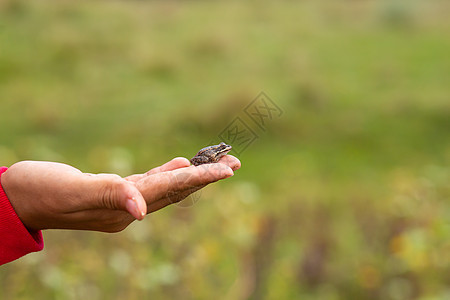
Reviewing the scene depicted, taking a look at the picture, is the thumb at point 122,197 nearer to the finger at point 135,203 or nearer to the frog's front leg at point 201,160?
the finger at point 135,203

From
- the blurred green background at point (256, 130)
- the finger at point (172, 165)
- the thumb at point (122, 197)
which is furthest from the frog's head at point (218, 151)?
the blurred green background at point (256, 130)

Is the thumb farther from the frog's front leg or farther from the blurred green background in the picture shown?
the blurred green background

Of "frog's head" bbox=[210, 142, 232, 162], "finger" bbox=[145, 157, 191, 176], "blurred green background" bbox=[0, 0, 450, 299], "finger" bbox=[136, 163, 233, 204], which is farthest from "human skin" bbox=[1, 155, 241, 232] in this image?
"blurred green background" bbox=[0, 0, 450, 299]

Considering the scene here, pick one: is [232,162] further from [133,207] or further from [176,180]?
[133,207]

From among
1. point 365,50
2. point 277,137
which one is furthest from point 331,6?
point 277,137

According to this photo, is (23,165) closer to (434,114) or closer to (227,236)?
(227,236)

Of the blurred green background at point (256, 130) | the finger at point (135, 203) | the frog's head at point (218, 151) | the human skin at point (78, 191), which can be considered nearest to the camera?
the finger at point (135, 203)

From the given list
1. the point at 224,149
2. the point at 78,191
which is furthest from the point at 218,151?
the point at 78,191

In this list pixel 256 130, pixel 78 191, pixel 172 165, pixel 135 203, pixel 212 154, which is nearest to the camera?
pixel 135 203

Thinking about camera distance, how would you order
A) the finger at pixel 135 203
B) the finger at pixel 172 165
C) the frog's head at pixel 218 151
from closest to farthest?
the finger at pixel 135 203, the finger at pixel 172 165, the frog's head at pixel 218 151
